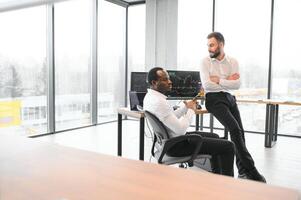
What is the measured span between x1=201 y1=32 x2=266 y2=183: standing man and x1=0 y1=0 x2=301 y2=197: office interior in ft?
3.26

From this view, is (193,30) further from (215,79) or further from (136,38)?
(215,79)

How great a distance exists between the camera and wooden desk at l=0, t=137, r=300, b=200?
29.2 inches

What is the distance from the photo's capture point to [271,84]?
5.72m

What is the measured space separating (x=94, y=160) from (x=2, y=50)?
4363 mm

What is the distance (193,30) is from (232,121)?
3.94m

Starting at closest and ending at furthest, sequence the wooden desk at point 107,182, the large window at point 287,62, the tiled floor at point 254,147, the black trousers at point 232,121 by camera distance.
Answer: the wooden desk at point 107,182 → the black trousers at point 232,121 → the tiled floor at point 254,147 → the large window at point 287,62

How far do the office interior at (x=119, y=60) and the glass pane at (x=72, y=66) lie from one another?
0.02 meters

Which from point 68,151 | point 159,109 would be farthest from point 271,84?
point 68,151

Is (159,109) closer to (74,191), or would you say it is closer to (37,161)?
(37,161)

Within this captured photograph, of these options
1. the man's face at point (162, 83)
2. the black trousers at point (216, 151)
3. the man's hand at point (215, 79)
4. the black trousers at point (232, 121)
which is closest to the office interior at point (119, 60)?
the black trousers at point (232, 121)

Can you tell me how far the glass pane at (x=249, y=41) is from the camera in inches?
226

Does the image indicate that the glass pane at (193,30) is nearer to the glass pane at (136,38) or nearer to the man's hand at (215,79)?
the glass pane at (136,38)

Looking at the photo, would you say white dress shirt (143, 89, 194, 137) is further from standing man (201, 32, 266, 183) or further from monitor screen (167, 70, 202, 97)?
monitor screen (167, 70, 202, 97)

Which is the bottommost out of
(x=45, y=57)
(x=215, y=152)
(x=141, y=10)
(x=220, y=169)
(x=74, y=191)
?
(x=220, y=169)
